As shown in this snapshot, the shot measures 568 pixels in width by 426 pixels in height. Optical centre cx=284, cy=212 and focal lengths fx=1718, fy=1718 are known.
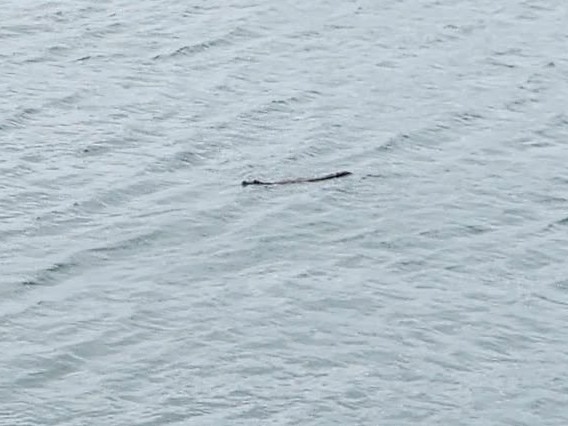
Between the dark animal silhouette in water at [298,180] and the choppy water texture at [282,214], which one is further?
the dark animal silhouette in water at [298,180]

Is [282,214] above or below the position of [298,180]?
below

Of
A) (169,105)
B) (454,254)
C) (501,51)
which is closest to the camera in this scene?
(454,254)

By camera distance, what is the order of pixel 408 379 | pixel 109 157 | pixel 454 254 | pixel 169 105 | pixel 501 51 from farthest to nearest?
pixel 501 51, pixel 169 105, pixel 109 157, pixel 454 254, pixel 408 379

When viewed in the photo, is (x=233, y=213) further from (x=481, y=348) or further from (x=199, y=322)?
(x=481, y=348)

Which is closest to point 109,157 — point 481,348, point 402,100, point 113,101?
point 113,101

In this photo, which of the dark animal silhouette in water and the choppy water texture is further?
the dark animal silhouette in water

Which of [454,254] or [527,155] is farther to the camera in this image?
[527,155]

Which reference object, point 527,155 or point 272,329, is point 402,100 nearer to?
point 527,155

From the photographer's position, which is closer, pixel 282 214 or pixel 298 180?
pixel 282 214
